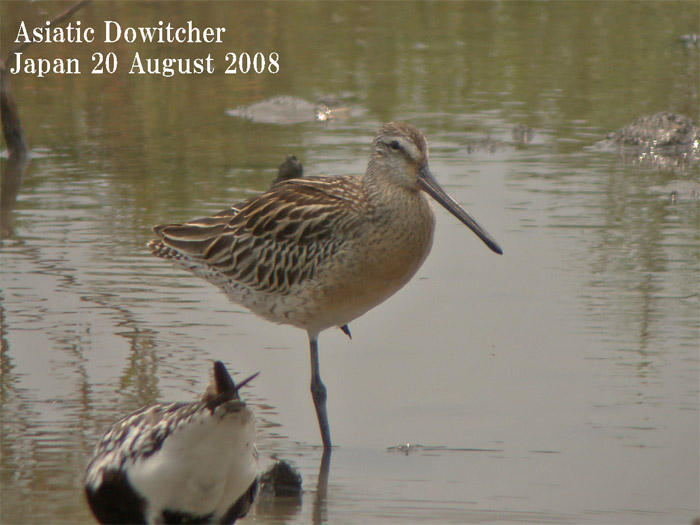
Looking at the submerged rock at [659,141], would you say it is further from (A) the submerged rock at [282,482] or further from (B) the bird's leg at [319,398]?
(A) the submerged rock at [282,482]

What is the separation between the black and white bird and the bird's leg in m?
1.30

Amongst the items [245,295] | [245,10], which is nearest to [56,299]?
[245,295]

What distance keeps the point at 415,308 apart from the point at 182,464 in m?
3.80

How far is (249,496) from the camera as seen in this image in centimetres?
499

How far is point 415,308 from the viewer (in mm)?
8266

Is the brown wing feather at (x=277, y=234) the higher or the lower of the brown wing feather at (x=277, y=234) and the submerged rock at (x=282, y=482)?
the higher

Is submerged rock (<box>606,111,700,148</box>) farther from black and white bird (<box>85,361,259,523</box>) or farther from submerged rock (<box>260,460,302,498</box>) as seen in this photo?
black and white bird (<box>85,361,259,523</box>)

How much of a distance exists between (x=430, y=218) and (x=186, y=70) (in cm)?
934

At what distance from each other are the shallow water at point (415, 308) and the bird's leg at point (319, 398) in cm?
9

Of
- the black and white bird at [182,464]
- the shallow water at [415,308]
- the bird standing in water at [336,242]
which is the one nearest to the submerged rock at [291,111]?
the shallow water at [415,308]

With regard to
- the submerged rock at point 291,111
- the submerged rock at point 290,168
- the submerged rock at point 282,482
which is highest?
the submerged rock at point 291,111

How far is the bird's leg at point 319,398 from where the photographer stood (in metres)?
6.36

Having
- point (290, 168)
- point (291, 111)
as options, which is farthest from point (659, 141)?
point (290, 168)

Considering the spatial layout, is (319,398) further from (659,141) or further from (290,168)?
(659,141)
